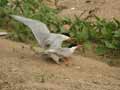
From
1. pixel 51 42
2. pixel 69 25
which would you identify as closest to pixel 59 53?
pixel 51 42

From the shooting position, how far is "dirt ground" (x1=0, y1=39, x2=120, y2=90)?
4.36 meters

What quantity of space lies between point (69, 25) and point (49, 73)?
168 centimetres

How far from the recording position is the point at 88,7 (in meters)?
7.52

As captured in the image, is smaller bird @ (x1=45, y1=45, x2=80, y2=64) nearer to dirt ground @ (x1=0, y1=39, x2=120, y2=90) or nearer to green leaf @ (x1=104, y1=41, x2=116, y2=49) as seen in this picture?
dirt ground @ (x1=0, y1=39, x2=120, y2=90)

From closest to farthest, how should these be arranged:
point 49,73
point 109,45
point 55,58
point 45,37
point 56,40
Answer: point 49,73 → point 55,58 → point 56,40 → point 45,37 → point 109,45

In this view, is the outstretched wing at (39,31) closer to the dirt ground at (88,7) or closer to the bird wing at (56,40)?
the bird wing at (56,40)

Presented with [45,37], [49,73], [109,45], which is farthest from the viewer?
[109,45]

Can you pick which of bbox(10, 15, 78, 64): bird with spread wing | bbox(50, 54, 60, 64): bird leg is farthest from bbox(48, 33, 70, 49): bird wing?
bbox(50, 54, 60, 64): bird leg

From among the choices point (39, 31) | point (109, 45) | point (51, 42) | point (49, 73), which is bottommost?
point (49, 73)

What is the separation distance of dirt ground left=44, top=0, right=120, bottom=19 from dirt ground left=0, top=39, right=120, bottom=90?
1770mm

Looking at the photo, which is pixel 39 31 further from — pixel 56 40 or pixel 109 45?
pixel 109 45

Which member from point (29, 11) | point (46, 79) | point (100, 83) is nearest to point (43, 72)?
point (46, 79)

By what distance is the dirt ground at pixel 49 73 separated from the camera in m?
4.36

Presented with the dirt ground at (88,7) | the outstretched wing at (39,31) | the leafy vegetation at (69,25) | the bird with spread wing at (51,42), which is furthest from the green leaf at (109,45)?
the dirt ground at (88,7)
